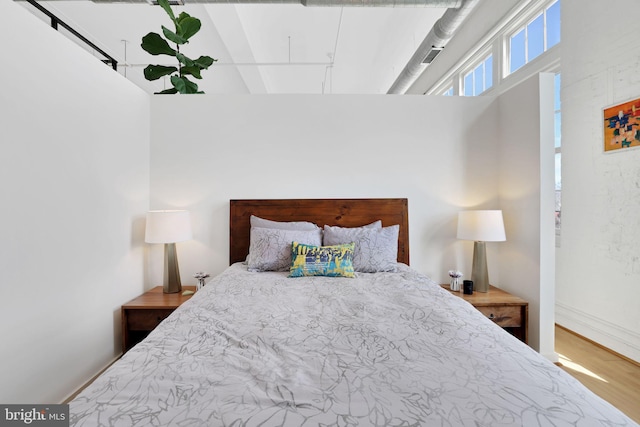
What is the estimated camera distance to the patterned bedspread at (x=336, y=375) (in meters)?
0.72

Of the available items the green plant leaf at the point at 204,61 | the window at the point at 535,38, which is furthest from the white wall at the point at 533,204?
the green plant leaf at the point at 204,61

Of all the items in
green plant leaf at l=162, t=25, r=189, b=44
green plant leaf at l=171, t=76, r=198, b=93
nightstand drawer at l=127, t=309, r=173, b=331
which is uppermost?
green plant leaf at l=162, t=25, r=189, b=44

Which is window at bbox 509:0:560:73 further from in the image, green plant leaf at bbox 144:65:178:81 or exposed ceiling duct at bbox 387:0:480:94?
green plant leaf at bbox 144:65:178:81

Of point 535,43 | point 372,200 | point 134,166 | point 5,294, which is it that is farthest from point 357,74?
point 5,294

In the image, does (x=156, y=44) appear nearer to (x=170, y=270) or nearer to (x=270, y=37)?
(x=270, y=37)

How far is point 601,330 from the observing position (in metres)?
2.32

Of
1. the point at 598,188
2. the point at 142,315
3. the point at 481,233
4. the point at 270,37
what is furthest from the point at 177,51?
the point at 598,188

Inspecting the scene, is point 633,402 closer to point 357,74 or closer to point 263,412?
point 263,412

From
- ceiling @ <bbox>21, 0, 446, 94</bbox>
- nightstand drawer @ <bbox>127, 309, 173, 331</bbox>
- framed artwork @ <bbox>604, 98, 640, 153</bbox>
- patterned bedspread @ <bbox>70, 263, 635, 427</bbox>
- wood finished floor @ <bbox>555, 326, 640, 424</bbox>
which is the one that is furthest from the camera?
ceiling @ <bbox>21, 0, 446, 94</bbox>

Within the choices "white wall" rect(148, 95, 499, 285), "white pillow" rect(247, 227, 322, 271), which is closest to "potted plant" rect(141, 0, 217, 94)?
"white wall" rect(148, 95, 499, 285)

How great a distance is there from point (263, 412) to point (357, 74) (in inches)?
203

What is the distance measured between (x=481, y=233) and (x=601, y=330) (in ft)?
4.14

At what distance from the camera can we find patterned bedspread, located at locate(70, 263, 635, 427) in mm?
723

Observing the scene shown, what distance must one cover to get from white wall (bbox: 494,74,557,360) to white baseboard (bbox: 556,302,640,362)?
483 mm
